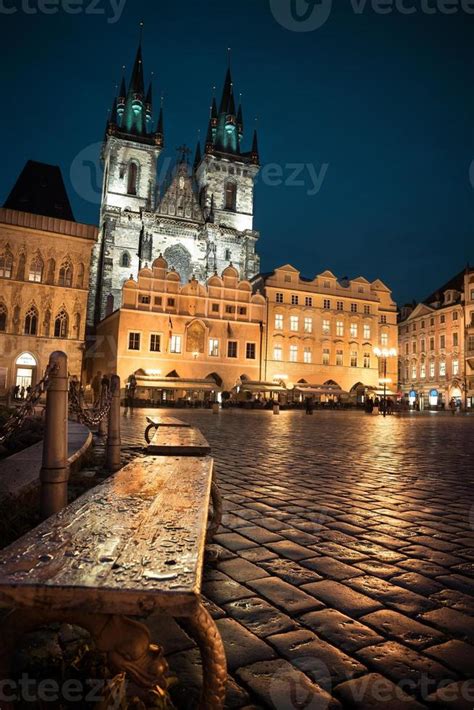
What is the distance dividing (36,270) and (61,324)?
473 cm

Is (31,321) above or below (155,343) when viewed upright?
above

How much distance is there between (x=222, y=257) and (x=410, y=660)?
55729 millimetres

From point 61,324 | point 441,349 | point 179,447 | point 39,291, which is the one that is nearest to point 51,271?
point 39,291

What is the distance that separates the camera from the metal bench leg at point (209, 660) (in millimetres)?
1498

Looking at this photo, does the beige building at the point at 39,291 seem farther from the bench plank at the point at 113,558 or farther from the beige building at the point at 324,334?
the bench plank at the point at 113,558

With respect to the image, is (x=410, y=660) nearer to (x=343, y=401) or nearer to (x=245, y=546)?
(x=245, y=546)

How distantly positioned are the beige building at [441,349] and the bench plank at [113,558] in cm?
5594

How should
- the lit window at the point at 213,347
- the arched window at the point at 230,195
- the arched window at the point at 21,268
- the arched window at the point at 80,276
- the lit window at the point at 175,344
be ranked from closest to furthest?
the arched window at the point at 21,268
the arched window at the point at 80,276
the lit window at the point at 175,344
the lit window at the point at 213,347
the arched window at the point at 230,195

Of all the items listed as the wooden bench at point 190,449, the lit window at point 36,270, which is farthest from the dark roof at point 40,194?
A: the wooden bench at point 190,449

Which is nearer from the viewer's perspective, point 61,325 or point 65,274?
point 61,325

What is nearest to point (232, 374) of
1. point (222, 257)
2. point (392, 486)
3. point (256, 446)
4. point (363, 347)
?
point (363, 347)

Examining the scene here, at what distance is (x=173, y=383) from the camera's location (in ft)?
122

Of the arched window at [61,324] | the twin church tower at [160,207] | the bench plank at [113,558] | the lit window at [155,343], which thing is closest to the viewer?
the bench plank at [113,558]

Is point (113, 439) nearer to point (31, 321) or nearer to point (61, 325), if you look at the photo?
point (61, 325)
